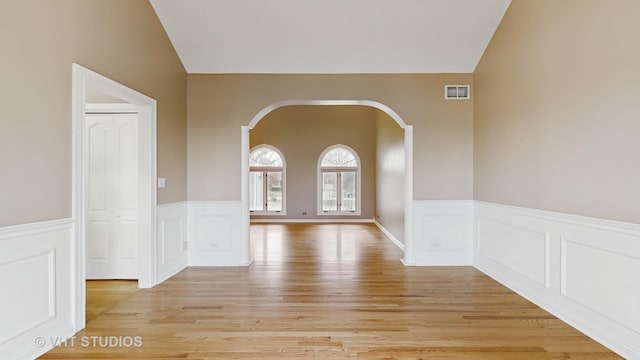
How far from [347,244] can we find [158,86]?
4.35 m

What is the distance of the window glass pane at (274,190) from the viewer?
1067cm

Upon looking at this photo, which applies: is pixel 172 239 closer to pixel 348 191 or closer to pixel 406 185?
pixel 406 185

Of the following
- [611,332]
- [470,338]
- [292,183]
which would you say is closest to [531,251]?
[611,332]

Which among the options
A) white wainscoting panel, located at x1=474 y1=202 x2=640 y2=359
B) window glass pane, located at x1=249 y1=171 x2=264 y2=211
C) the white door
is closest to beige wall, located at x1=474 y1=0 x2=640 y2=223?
white wainscoting panel, located at x1=474 y1=202 x2=640 y2=359

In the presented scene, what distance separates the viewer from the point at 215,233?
4.99 m

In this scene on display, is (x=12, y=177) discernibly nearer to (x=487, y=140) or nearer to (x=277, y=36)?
(x=277, y=36)

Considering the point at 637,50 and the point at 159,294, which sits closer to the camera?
the point at 637,50

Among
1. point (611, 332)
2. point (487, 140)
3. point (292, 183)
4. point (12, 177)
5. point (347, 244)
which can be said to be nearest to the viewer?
point (12, 177)

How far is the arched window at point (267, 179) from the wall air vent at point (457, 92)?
21.3 ft

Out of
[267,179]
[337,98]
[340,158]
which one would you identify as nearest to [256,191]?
[267,179]

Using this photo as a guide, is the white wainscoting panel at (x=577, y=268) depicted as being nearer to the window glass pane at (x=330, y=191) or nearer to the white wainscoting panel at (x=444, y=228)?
the white wainscoting panel at (x=444, y=228)

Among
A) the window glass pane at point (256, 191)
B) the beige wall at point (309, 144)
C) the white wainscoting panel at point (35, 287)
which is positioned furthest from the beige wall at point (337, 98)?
the window glass pane at point (256, 191)

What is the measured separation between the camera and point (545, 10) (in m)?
3.36

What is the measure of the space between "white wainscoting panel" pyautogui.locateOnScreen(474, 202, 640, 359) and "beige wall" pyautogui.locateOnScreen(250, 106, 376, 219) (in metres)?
6.39
